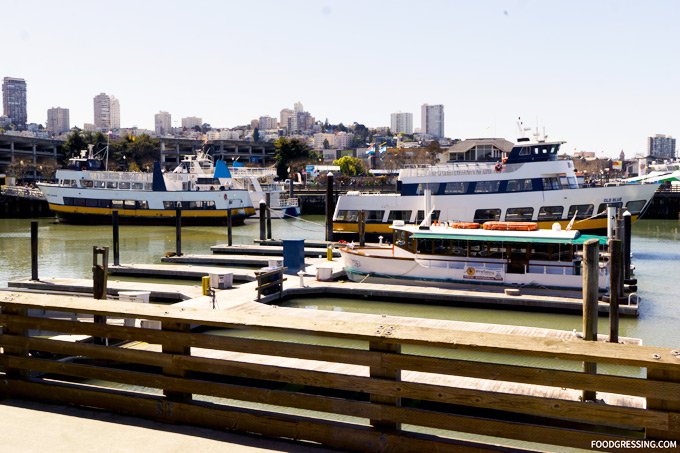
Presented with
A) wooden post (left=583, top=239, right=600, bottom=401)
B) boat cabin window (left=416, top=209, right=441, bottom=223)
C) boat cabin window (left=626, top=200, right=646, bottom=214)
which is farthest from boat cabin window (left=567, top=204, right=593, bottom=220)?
wooden post (left=583, top=239, right=600, bottom=401)

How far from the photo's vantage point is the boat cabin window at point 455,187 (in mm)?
35000

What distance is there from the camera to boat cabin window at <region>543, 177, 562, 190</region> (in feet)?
111

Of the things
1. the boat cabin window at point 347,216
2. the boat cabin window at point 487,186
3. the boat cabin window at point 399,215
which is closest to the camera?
the boat cabin window at point 487,186

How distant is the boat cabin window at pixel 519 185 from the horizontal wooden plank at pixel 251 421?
1229 inches

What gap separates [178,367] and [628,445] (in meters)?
3.44

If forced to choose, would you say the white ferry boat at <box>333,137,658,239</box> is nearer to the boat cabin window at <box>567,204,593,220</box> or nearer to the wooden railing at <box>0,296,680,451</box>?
the boat cabin window at <box>567,204,593,220</box>

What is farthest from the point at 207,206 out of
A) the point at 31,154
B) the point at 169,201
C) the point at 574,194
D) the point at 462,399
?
the point at 31,154

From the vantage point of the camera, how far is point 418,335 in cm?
438

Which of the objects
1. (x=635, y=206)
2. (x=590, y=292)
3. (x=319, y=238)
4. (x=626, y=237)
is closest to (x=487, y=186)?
(x=635, y=206)

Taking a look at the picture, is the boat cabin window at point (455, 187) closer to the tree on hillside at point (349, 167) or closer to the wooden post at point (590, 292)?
the wooden post at point (590, 292)

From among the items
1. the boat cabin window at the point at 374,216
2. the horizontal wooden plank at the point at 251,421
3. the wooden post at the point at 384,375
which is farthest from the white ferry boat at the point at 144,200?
the wooden post at the point at 384,375

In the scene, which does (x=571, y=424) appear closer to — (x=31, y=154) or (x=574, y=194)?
(x=574, y=194)

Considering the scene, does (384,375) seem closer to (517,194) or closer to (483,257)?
(483,257)

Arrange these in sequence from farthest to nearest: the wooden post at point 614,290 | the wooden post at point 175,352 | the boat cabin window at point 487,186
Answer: the boat cabin window at point 487,186
the wooden post at point 614,290
the wooden post at point 175,352
